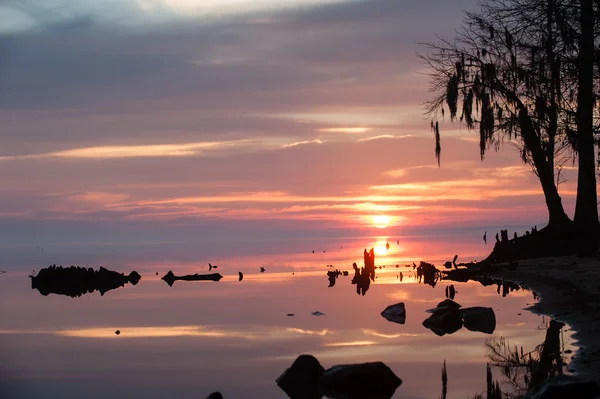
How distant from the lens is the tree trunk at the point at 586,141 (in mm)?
29078

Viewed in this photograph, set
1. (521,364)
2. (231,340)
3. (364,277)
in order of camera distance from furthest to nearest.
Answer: (364,277)
(231,340)
(521,364)

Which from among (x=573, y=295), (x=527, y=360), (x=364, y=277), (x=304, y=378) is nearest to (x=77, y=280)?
(x=364, y=277)

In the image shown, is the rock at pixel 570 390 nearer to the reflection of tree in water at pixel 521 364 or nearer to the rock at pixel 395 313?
the reflection of tree in water at pixel 521 364

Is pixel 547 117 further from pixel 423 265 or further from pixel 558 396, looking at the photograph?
pixel 558 396

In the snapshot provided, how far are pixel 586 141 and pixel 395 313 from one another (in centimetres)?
1309

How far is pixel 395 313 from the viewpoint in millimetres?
24266

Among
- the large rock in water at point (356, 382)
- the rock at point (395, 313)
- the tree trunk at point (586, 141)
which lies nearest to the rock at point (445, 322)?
the rock at point (395, 313)

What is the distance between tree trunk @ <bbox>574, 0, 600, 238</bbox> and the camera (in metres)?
29.1

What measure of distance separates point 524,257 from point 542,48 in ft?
36.9

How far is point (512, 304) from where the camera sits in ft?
80.5

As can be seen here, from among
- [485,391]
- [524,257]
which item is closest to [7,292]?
[524,257]

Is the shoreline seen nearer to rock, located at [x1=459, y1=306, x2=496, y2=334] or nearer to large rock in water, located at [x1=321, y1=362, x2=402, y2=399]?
rock, located at [x1=459, y1=306, x2=496, y2=334]

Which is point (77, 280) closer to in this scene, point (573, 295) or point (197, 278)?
point (197, 278)

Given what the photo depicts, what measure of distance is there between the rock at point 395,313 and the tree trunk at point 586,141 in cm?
997
